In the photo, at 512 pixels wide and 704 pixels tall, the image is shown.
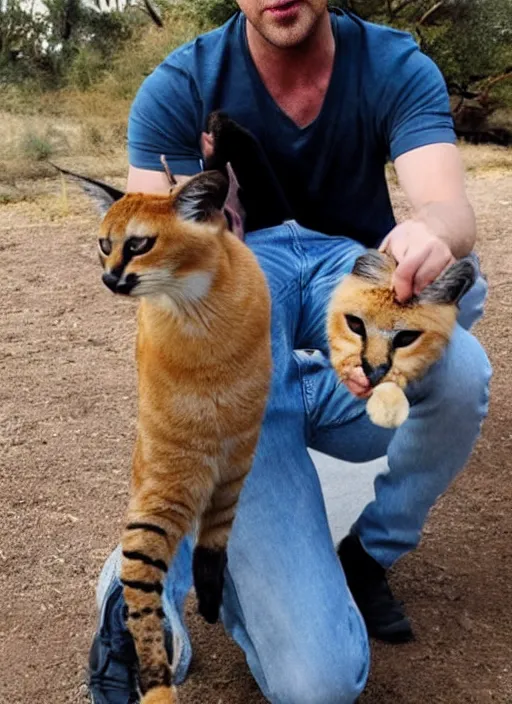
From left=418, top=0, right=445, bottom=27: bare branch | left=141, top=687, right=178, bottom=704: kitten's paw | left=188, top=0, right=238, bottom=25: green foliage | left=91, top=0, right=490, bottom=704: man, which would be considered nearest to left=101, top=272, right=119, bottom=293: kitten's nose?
left=141, top=687, right=178, bottom=704: kitten's paw

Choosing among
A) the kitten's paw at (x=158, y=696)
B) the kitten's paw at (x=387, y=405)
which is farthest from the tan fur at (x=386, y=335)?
the kitten's paw at (x=158, y=696)

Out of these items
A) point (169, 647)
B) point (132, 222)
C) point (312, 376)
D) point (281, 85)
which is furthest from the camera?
point (312, 376)

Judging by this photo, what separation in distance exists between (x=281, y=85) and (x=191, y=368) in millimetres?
1289

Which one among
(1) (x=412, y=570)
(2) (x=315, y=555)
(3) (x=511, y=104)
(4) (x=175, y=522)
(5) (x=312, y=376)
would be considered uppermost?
(4) (x=175, y=522)

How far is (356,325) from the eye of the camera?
5.55ft

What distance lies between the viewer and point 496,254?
7555mm

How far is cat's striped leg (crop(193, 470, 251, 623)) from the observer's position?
1.96 m

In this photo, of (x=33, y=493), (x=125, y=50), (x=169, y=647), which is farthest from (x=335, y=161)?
(x=125, y=50)

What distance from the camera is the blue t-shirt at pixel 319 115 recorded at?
8.70ft

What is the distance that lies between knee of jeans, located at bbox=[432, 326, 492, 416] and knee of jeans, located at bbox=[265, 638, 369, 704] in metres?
0.78

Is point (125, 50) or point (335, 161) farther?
point (125, 50)

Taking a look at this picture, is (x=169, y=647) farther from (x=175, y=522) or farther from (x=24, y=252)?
(x=24, y=252)

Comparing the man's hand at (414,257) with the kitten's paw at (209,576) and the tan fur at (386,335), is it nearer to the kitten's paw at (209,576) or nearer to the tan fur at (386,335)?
the tan fur at (386,335)

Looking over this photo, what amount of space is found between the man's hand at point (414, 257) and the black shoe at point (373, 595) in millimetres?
1759
